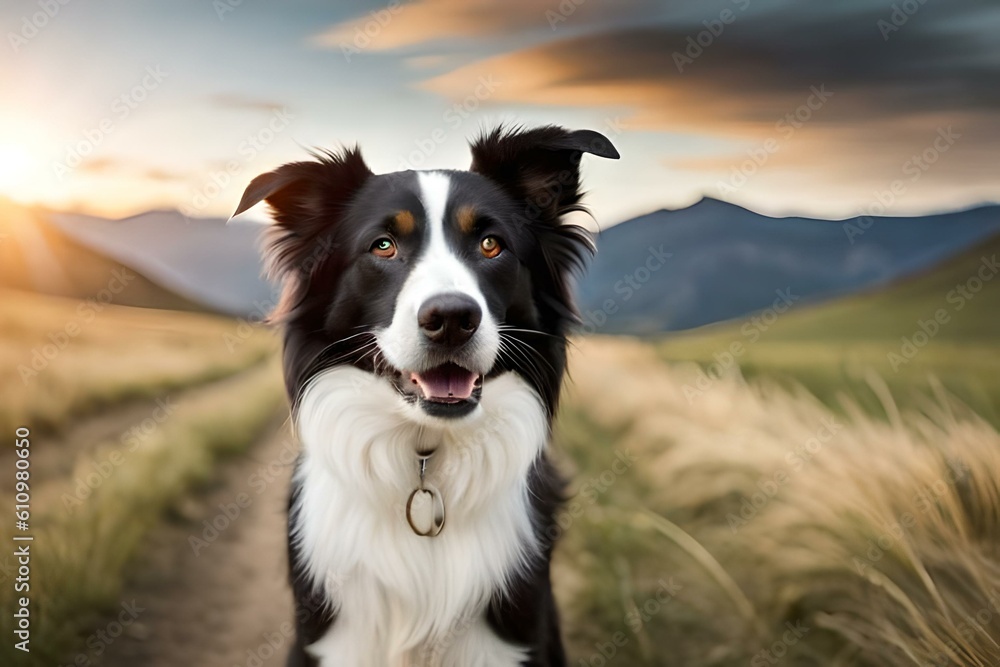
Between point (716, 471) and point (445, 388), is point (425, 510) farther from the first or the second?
point (716, 471)

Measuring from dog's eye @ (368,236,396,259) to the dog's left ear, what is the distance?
0.42 meters

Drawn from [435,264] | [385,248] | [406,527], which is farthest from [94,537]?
[435,264]

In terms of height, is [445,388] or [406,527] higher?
[445,388]

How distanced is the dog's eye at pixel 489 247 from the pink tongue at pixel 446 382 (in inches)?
14.1

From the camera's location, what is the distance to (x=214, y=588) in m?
3.49

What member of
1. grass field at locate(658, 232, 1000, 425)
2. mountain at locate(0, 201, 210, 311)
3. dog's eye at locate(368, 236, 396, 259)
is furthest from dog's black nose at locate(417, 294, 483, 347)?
mountain at locate(0, 201, 210, 311)

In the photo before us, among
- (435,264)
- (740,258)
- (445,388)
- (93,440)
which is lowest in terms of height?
(93,440)

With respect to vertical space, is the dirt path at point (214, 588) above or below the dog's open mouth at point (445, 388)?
below

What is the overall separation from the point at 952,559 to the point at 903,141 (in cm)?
178

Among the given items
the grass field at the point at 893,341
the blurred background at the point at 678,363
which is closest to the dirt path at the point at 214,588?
the blurred background at the point at 678,363

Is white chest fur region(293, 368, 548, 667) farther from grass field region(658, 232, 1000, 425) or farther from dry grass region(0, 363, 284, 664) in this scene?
grass field region(658, 232, 1000, 425)

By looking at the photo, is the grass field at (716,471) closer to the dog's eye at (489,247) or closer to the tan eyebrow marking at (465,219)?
the dog's eye at (489,247)

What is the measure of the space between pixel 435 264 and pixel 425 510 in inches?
29.1

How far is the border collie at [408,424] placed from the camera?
2383mm
